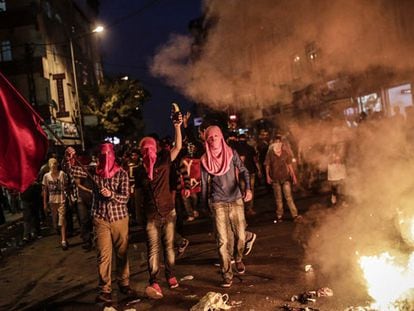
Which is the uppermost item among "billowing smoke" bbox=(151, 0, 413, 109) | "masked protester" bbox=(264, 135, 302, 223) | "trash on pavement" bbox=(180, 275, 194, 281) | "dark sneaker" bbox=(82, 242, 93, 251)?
"billowing smoke" bbox=(151, 0, 413, 109)

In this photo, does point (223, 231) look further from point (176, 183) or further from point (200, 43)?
point (200, 43)

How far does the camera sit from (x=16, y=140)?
409cm

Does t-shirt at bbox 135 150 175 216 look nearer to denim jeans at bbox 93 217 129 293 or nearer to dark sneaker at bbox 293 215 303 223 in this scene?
denim jeans at bbox 93 217 129 293

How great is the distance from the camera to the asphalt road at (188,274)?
5.00 m

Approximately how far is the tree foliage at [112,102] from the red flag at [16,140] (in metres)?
29.0

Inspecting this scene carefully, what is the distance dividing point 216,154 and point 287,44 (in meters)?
3.67

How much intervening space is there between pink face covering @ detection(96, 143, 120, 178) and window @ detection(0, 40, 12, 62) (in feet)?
81.6

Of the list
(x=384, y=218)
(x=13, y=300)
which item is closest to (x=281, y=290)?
(x=384, y=218)

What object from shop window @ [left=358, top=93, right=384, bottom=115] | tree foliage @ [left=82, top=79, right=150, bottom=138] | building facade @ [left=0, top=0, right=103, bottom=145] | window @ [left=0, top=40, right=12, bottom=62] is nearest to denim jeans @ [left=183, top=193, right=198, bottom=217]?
shop window @ [left=358, top=93, right=384, bottom=115]

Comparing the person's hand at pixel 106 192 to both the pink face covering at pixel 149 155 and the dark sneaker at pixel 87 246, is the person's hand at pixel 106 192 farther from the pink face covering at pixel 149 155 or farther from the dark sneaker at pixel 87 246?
the dark sneaker at pixel 87 246

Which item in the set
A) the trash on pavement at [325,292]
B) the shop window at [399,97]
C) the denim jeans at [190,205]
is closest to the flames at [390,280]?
the trash on pavement at [325,292]

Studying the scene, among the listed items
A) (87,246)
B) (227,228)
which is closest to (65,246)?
(87,246)

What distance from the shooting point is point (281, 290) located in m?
5.07

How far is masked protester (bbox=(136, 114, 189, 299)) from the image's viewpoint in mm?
5426
